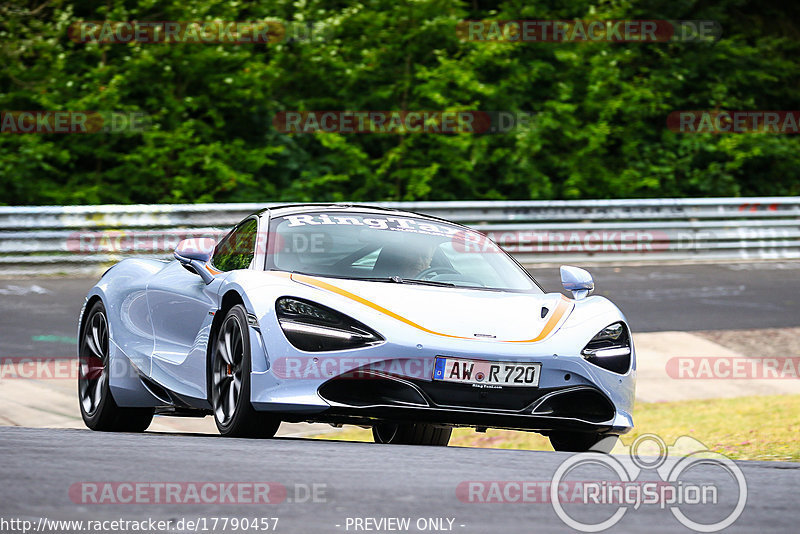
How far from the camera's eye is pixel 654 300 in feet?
51.0

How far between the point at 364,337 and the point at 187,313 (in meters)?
1.55

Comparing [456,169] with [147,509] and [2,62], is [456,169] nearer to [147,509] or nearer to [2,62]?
[2,62]

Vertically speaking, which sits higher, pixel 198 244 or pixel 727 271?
pixel 198 244

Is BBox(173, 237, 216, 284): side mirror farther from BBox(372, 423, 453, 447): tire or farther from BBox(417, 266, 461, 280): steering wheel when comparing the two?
BBox(372, 423, 453, 447): tire

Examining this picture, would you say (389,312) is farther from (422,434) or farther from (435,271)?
(422,434)

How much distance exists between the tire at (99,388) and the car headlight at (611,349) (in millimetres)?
2896

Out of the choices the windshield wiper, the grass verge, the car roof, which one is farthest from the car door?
the grass verge

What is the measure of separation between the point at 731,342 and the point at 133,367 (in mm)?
7569

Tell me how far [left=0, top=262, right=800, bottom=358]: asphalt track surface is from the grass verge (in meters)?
3.14

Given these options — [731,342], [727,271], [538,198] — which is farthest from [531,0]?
[731,342]

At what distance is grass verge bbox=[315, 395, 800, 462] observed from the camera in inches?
335

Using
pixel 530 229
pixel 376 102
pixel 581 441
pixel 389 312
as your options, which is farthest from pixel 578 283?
pixel 376 102

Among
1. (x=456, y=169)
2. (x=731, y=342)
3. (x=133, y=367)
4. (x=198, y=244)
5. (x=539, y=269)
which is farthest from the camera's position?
(x=456, y=169)

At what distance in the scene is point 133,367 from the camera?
7.52 metres
